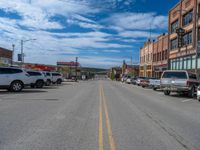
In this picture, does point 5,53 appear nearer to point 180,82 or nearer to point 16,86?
point 16,86

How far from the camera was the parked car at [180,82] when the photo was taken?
79.8 feet

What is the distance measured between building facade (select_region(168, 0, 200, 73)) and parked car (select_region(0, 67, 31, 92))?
22854 mm

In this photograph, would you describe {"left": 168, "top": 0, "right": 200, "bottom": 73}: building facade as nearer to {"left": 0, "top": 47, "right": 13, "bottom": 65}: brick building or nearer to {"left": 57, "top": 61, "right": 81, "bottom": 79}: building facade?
{"left": 0, "top": 47, "right": 13, "bottom": 65}: brick building

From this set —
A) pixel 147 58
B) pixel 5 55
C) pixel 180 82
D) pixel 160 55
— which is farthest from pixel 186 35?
pixel 5 55

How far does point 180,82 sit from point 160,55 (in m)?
43.4

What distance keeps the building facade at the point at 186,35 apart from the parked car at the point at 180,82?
15.3 metres

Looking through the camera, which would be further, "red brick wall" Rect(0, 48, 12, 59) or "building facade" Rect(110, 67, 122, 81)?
"building facade" Rect(110, 67, 122, 81)

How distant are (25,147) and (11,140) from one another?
32.1 inches

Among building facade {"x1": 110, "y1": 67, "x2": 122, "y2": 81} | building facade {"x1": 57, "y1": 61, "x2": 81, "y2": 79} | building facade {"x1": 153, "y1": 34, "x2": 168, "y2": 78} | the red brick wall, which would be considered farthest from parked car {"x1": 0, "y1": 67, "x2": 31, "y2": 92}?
building facade {"x1": 110, "y1": 67, "x2": 122, "y2": 81}

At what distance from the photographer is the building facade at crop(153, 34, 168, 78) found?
Answer: 61688mm

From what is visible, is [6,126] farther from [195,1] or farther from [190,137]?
[195,1]

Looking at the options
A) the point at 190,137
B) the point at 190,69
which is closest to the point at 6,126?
the point at 190,137

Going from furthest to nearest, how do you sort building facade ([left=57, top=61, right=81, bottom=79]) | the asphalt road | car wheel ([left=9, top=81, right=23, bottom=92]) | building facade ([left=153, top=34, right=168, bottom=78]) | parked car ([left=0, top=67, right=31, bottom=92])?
1. building facade ([left=57, top=61, right=81, bottom=79])
2. building facade ([left=153, top=34, right=168, bottom=78])
3. car wheel ([left=9, top=81, right=23, bottom=92])
4. parked car ([left=0, top=67, right=31, bottom=92])
5. the asphalt road

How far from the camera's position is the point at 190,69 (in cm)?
4556
